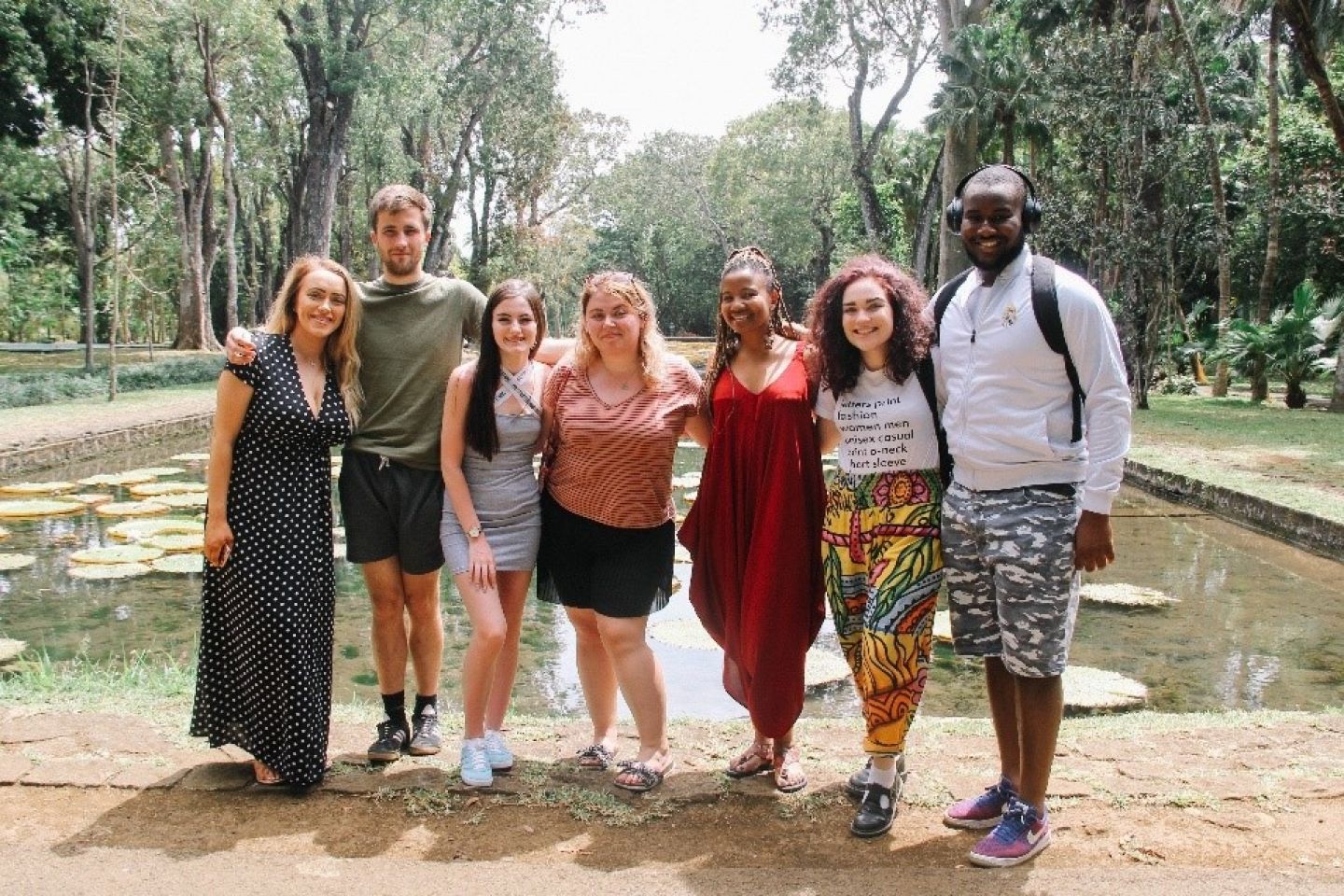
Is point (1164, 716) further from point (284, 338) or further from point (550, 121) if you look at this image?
point (550, 121)

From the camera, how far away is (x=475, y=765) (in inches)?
120

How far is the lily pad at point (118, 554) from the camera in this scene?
22.2 ft

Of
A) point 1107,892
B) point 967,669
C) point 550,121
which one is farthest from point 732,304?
point 550,121

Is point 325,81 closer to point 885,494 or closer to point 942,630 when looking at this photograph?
point 942,630

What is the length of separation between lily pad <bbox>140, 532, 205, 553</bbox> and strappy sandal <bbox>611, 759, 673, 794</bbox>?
5008 mm

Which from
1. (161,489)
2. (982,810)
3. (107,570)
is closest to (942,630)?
(982,810)

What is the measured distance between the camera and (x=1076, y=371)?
8.25 feet

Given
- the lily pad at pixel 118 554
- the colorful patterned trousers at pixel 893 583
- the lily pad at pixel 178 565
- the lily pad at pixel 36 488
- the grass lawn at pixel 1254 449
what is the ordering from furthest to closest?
the lily pad at pixel 36 488 → the grass lawn at pixel 1254 449 → the lily pad at pixel 118 554 → the lily pad at pixel 178 565 → the colorful patterned trousers at pixel 893 583

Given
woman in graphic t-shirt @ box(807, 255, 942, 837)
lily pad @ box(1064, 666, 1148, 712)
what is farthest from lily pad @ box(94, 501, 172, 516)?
woman in graphic t-shirt @ box(807, 255, 942, 837)

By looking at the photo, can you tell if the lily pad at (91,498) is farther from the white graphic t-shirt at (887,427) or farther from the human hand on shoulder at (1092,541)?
the human hand on shoulder at (1092,541)

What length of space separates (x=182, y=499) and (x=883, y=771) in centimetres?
774

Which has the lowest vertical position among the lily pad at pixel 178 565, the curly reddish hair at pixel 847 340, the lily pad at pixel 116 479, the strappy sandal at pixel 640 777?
the lily pad at pixel 178 565

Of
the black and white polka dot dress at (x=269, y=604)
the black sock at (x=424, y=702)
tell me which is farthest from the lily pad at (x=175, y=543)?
the black and white polka dot dress at (x=269, y=604)

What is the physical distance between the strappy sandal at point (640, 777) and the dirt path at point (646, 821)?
1.5 inches
